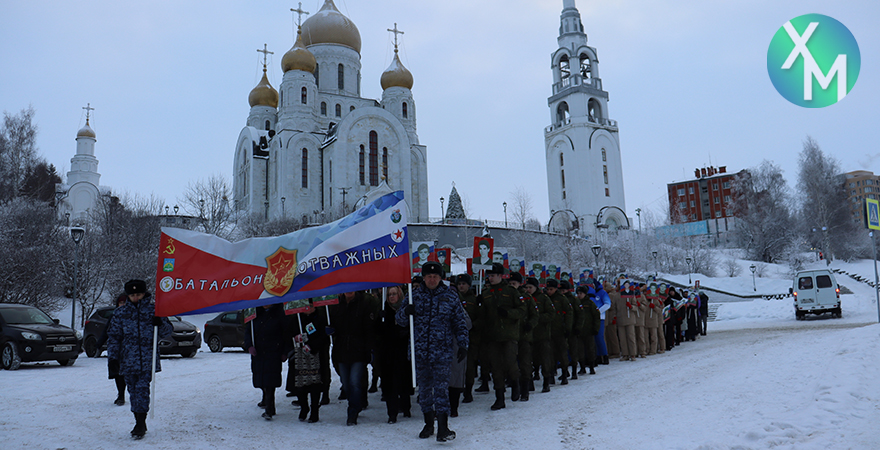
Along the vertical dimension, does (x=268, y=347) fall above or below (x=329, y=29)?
below

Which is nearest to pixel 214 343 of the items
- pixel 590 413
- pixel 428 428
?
pixel 428 428

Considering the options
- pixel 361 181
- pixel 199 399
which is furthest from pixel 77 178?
pixel 199 399

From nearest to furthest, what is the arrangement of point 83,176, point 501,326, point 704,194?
1. point 501,326
2. point 83,176
3. point 704,194

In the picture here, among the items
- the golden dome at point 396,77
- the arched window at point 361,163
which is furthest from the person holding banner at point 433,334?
the golden dome at point 396,77

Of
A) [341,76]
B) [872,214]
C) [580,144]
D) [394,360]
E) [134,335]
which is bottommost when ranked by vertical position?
[394,360]

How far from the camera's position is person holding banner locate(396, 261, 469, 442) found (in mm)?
6027

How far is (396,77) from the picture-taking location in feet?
174

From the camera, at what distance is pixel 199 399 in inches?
336

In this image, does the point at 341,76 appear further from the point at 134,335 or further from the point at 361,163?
the point at 134,335

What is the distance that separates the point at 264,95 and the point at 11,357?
46476mm

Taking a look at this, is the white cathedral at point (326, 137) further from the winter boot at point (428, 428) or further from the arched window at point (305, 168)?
the winter boot at point (428, 428)

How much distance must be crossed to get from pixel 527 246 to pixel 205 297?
40.7 m

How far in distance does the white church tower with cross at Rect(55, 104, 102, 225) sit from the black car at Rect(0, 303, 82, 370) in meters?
50.8

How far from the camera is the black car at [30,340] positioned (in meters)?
12.2
